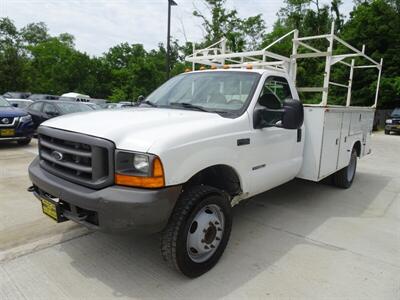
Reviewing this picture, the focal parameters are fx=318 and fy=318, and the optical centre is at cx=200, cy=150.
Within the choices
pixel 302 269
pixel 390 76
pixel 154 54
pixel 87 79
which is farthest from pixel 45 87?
pixel 302 269

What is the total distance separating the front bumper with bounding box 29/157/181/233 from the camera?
2352mm

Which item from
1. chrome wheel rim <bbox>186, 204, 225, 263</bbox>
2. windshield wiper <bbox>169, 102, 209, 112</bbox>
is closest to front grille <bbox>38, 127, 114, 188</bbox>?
chrome wheel rim <bbox>186, 204, 225, 263</bbox>

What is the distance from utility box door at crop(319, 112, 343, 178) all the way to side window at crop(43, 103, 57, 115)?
9063 millimetres

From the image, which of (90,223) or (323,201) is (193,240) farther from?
(323,201)

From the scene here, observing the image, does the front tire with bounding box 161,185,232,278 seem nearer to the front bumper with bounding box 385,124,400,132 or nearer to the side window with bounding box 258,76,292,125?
the side window with bounding box 258,76,292,125

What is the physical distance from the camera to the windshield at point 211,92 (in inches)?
136

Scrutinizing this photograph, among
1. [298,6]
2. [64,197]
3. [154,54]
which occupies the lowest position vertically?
[64,197]

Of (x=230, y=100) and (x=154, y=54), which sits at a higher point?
(x=154, y=54)

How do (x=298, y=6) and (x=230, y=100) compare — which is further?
(x=298, y=6)

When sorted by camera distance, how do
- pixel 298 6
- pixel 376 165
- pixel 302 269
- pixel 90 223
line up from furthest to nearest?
pixel 298 6, pixel 376 165, pixel 302 269, pixel 90 223

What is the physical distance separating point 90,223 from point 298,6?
45.0 meters

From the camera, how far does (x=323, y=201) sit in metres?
5.25

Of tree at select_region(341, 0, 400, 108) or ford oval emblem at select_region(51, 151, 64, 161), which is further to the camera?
tree at select_region(341, 0, 400, 108)

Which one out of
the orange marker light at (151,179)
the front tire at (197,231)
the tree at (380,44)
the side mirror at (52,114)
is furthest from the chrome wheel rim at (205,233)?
the tree at (380,44)
